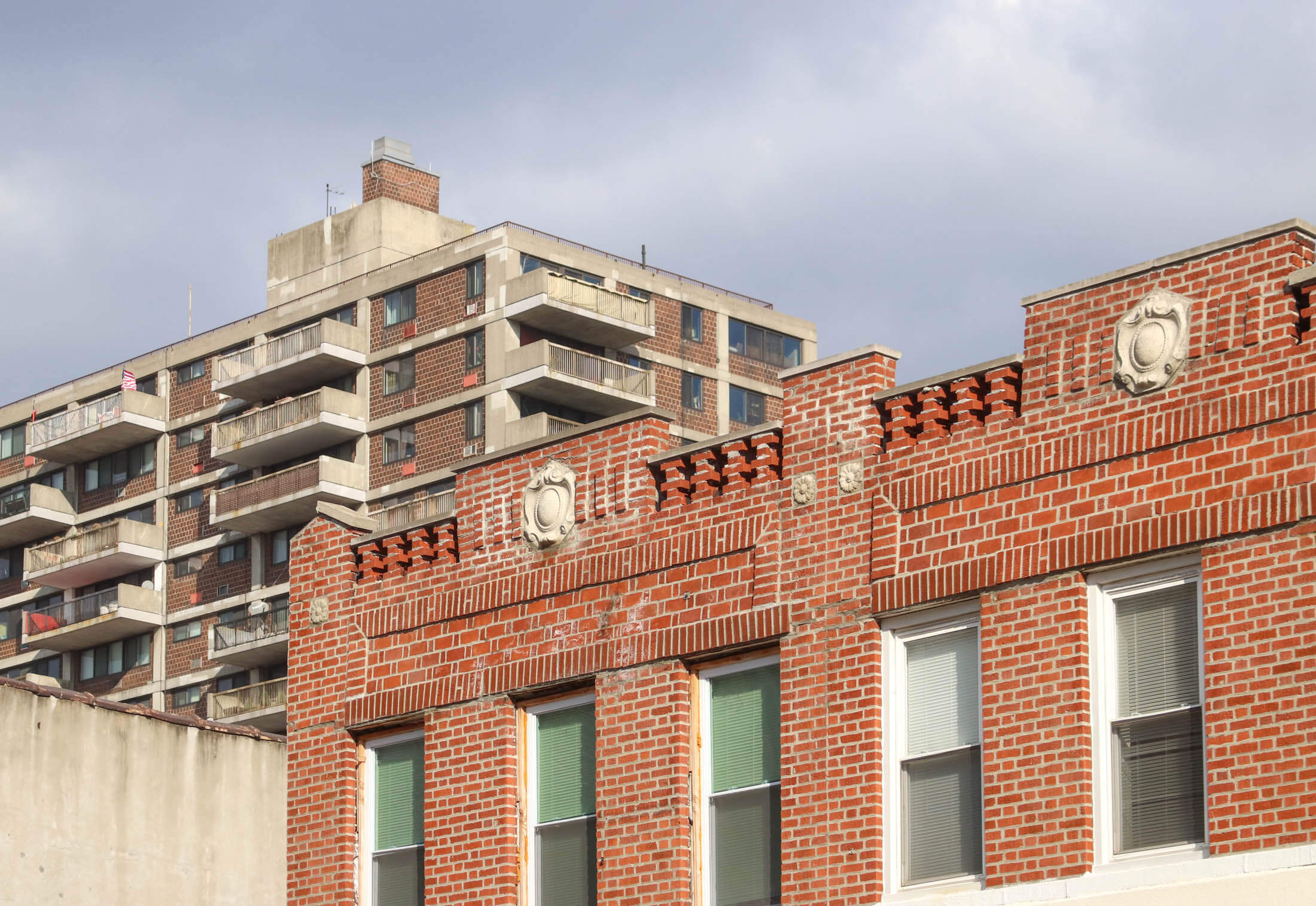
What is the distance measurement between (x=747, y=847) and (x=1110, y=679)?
141 inches

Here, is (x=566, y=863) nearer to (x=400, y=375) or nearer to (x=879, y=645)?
(x=879, y=645)

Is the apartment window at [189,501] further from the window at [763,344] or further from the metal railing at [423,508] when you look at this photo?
the window at [763,344]

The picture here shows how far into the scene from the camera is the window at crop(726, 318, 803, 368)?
278 feet

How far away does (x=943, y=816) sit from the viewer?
55.8 ft

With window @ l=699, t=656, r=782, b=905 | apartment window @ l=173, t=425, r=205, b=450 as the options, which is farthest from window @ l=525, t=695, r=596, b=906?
apartment window @ l=173, t=425, r=205, b=450

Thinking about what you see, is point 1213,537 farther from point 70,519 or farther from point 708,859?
point 70,519

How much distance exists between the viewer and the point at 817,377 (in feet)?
61.2

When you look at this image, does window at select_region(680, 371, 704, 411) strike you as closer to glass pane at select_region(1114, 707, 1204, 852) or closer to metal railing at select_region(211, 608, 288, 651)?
metal railing at select_region(211, 608, 288, 651)

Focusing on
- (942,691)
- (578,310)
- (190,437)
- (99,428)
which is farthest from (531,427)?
(942,691)

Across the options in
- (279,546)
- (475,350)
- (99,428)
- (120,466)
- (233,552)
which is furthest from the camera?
(120,466)

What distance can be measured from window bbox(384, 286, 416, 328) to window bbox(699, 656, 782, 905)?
61.8 meters

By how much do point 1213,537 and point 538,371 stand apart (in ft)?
198

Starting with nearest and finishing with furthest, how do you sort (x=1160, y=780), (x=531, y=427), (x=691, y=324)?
(x=1160, y=780), (x=531, y=427), (x=691, y=324)

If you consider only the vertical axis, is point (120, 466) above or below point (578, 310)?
below
